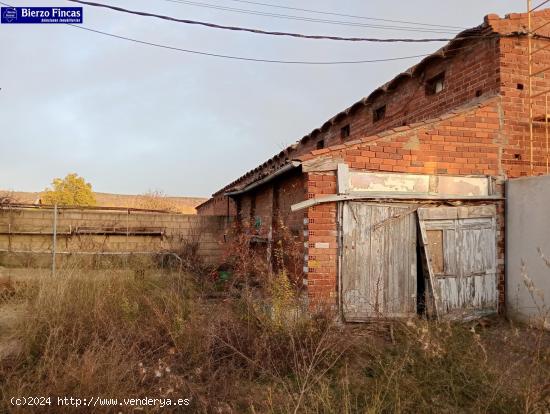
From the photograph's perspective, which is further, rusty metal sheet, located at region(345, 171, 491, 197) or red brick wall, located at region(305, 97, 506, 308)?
rusty metal sheet, located at region(345, 171, 491, 197)

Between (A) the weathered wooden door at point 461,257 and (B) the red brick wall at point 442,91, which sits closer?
(A) the weathered wooden door at point 461,257

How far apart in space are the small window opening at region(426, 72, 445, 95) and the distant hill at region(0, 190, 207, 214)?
19.0m

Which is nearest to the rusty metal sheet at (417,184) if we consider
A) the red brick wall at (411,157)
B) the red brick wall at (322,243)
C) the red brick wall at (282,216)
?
the red brick wall at (411,157)

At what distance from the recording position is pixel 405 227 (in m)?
7.09

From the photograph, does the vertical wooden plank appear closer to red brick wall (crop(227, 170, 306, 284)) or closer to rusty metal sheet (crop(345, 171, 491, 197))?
rusty metal sheet (crop(345, 171, 491, 197))

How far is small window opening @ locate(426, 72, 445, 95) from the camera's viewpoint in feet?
28.7

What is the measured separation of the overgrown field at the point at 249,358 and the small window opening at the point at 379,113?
5.91 metres

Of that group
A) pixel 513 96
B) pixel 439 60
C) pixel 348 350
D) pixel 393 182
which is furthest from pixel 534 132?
pixel 348 350

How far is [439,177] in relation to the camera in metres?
7.23

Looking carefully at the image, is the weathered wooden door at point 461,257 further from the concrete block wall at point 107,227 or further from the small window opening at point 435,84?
the concrete block wall at point 107,227

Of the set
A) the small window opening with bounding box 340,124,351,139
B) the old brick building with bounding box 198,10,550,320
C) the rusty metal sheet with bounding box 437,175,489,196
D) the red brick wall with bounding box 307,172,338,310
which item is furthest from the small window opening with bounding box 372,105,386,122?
the red brick wall with bounding box 307,172,338,310

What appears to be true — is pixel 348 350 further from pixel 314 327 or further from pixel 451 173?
pixel 451 173

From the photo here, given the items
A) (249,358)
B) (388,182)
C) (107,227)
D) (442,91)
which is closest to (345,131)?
(442,91)

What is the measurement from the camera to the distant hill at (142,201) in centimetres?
2806
